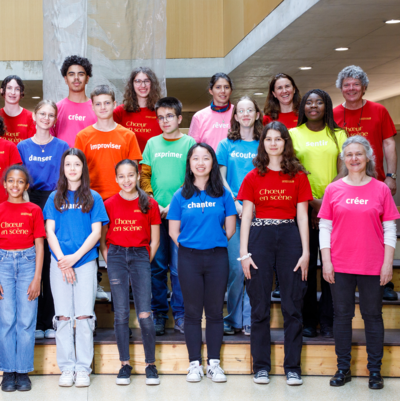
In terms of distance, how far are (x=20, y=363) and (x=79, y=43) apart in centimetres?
266

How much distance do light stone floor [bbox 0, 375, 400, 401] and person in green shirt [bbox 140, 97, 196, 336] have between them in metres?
0.46

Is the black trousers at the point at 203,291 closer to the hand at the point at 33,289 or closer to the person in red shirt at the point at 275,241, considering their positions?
the person in red shirt at the point at 275,241

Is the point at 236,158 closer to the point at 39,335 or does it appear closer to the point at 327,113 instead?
the point at 327,113

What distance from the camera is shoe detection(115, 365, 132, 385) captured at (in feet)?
9.63

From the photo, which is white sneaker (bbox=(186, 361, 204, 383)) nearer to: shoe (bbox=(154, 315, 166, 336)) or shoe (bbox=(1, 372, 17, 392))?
shoe (bbox=(154, 315, 166, 336))

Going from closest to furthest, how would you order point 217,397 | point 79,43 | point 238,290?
point 217,397, point 238,290, point 79,43

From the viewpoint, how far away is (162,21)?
14.6 feet

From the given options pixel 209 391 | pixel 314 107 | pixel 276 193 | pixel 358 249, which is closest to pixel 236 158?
pixel 276 193

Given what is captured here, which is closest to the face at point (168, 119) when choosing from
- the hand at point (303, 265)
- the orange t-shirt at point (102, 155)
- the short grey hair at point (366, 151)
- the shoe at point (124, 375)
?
the orange t-shirt at point (102, 155)

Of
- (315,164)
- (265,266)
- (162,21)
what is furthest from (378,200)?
(162,21)

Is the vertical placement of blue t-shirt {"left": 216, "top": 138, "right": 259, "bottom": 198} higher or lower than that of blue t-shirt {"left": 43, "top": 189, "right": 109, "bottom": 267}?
higher

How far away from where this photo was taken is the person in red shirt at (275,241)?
2.87 m

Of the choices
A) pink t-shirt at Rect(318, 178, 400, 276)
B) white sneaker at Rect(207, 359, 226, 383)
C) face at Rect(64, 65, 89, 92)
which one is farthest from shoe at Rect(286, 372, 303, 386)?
face at Rect(64, 65, 89, 92)

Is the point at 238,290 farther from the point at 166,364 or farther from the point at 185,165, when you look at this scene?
the point at 185,165
